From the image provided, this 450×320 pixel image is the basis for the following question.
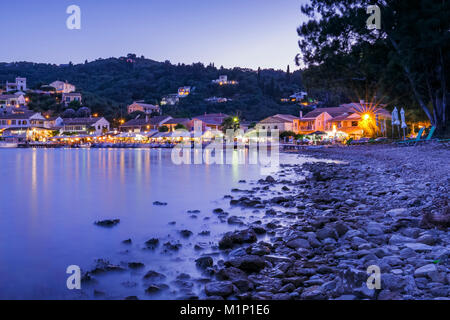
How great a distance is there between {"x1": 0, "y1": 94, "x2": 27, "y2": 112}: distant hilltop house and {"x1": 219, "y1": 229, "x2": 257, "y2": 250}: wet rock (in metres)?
99.2

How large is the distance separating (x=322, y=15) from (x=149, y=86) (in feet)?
331

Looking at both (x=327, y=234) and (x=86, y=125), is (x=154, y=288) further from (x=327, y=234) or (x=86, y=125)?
(x=86, y=125)

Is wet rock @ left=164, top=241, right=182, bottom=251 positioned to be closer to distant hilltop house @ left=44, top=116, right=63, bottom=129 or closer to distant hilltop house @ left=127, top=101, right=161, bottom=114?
distant hilltop house @ left=44, top=116, right=63, bottom=129

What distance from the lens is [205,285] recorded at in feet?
16.4

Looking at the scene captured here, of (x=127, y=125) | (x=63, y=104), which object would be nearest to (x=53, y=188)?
(x=127, y=125)

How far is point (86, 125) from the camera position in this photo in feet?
257

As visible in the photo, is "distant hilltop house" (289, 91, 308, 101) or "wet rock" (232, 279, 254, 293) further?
"distant hilltop house" (289, 91, 308, 101)

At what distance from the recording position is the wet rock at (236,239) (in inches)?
270

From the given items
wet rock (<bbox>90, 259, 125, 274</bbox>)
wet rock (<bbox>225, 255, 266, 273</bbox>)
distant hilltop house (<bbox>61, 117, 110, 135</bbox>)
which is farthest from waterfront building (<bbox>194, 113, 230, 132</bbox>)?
wet rock (<bbox>225, 255, 266, 273</bbox>)

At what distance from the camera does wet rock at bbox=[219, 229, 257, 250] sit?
6855 millimetres

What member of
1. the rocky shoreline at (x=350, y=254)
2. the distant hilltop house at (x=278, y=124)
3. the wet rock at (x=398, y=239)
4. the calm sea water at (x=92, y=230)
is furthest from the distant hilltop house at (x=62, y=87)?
the wet rock at (x=398, y=239)

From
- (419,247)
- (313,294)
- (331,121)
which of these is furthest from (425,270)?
(331,121)

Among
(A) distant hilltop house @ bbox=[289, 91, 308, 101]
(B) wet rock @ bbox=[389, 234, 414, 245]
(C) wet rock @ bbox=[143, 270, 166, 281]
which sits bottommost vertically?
(C) wet rock @ bbox=[143, 270, 166, 281]
